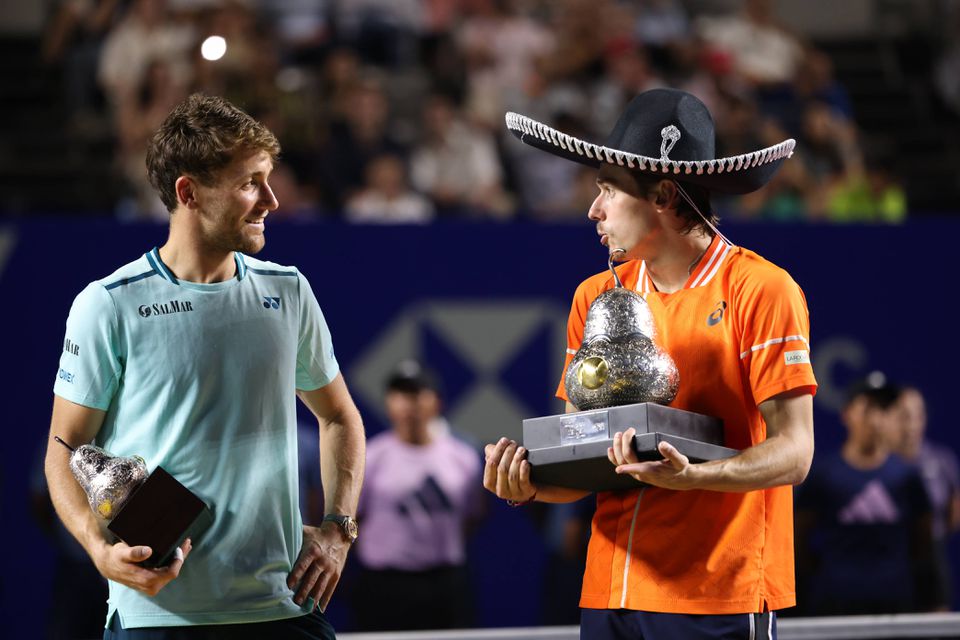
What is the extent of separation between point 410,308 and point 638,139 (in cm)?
456

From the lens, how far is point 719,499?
3.03m

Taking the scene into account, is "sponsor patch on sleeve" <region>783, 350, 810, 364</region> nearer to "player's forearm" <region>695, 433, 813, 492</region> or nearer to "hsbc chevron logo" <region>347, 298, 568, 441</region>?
"player's forearm" <region>695, 433, 813, 492</region>

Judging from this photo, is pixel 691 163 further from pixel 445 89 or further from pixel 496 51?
pixel 496 51

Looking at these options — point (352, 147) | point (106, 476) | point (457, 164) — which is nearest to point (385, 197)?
point (352, 147)

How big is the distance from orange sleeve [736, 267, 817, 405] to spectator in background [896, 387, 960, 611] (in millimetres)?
4870

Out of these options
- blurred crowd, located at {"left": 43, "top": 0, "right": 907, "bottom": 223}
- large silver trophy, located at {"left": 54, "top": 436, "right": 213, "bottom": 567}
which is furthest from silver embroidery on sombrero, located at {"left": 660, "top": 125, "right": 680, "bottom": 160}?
blurred crowd, located at {"left": 43, "top": 0, "right": 907, "bottom": 223}

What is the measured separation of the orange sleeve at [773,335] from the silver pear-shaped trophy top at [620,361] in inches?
7.0

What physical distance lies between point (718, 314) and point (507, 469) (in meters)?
0.60

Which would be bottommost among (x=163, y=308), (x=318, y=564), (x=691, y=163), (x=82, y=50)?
(x=318, y=564)

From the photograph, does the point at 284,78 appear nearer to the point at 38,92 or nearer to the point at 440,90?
the point at 440,90

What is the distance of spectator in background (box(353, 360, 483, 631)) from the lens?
7426 millimetres

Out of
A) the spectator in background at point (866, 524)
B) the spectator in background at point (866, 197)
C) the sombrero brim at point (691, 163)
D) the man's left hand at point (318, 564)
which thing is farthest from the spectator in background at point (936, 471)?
the man's left hand at point (318, 564)

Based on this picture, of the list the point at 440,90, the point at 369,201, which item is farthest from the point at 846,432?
the point at 440,90

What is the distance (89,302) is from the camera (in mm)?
3051
